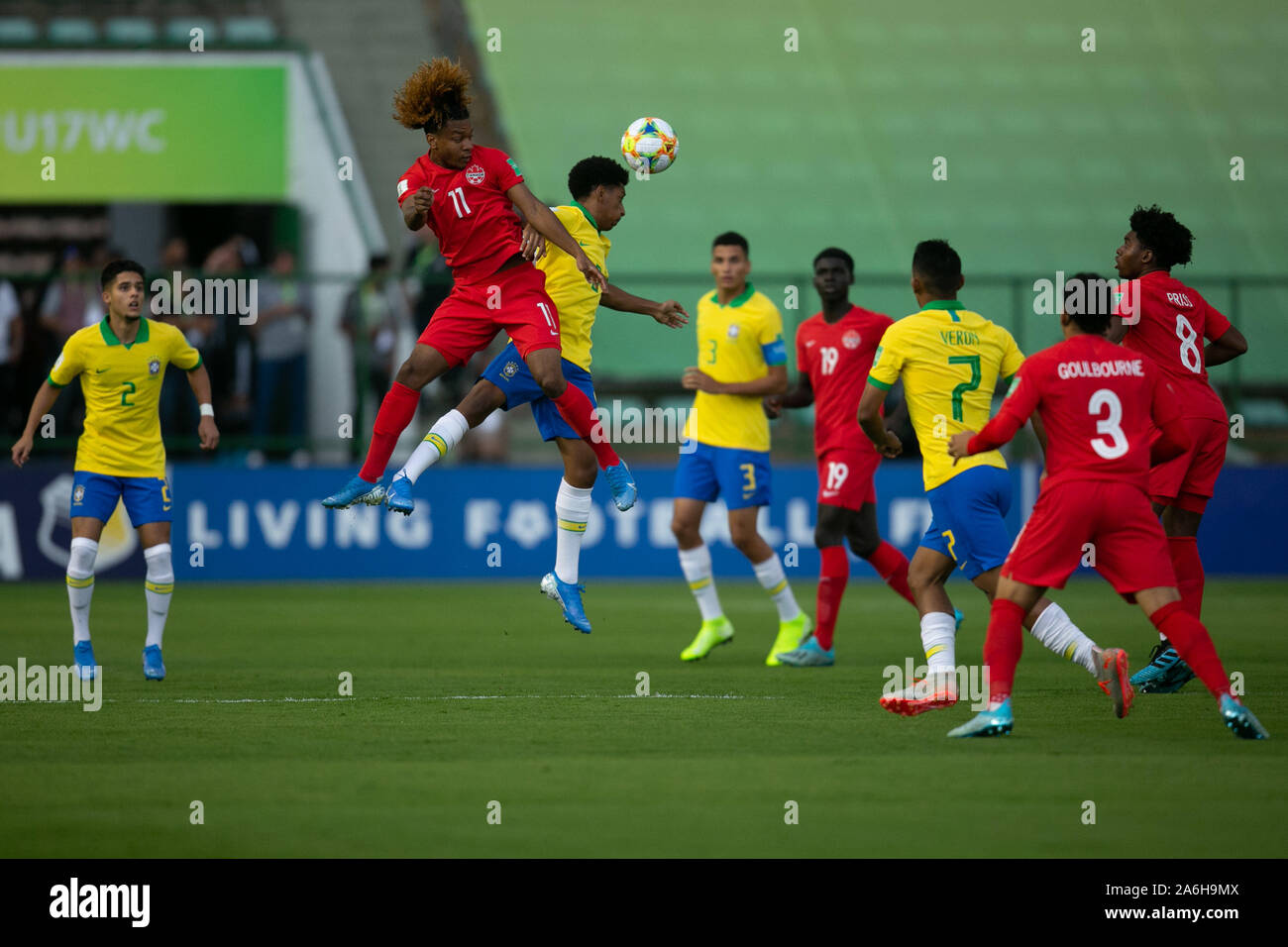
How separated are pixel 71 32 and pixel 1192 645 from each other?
19.2 m

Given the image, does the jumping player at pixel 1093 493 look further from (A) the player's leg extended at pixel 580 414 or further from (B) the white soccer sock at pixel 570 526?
(B) the white soccer sock at pixel 570 526

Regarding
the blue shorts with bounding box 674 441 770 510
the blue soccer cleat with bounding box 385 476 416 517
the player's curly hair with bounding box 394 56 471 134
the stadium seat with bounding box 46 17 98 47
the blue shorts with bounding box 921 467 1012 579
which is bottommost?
the blue shorts with bounding box 921 467 1012 579

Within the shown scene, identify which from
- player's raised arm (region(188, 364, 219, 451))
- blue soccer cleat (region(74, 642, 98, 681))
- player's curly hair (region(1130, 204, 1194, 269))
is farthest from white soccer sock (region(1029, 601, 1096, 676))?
blue soccer cleat (region(74, 642, 98, 681))

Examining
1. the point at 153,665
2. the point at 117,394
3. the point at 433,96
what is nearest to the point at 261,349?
the point at 117,394

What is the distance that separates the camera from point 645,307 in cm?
1015

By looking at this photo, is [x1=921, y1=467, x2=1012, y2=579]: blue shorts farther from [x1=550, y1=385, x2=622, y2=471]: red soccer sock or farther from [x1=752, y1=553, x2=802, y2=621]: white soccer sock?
[x1=752, y1=553, x2=802, y2=621]: white soccer sock

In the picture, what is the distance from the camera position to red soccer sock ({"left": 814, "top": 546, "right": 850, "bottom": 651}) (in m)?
10.7

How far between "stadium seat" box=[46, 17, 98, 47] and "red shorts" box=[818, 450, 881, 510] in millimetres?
13224

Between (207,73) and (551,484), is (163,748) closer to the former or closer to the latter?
(551,484)

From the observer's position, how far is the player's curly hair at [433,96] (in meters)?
9.04

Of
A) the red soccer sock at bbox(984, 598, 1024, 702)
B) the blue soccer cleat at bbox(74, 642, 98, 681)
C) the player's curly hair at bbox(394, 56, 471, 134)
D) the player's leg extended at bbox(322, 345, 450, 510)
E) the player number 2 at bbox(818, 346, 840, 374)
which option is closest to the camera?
the red soccer sock at bbox(984, 598, 1024, 702)

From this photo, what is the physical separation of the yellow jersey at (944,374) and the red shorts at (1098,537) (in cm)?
118

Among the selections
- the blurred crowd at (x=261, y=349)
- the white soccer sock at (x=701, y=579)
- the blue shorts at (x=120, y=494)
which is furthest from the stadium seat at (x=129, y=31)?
the white soccer sock at (x=701, y=579)

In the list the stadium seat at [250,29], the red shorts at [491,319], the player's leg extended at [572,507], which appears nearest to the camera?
the red shorts at [491,319]
